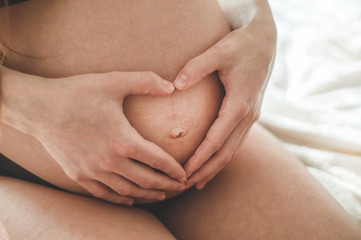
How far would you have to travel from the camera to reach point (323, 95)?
1056 millimetres

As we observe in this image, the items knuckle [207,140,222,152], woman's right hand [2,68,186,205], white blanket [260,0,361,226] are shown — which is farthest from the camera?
white blanket [260,0,361,226]

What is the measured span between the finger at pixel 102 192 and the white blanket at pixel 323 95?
59cm

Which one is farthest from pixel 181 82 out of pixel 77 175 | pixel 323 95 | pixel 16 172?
pixel 323 95

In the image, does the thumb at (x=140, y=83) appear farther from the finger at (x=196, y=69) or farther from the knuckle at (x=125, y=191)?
the knuckle at (x=125, y=191)

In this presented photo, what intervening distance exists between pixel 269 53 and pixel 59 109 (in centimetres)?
46

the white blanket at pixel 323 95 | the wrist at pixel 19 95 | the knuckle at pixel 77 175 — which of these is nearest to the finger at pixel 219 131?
→ the knuckle at pixel 77 175

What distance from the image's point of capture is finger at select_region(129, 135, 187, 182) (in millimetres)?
→ 473

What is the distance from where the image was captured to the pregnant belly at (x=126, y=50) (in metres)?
0.49

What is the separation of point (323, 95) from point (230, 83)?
67cm

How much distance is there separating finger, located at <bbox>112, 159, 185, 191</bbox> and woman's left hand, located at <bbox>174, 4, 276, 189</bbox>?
0.06 m

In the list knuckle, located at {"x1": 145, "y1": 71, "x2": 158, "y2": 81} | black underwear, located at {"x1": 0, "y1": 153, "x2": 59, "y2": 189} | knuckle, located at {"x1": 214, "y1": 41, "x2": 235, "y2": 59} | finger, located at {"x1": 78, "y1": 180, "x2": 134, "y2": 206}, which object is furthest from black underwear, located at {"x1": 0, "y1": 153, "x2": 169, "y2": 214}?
knuckle, located at {"x1": 214, "y1": 41, "x2": 235, "y2": 59}

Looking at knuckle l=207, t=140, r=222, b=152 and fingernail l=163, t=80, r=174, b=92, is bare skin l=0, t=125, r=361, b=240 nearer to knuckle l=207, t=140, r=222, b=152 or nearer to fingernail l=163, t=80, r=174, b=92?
knuckle l=207, t=140, r=222, b=152

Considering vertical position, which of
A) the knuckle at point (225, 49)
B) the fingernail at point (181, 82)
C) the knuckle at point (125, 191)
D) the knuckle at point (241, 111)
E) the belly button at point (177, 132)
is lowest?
the knuckle at point (125, 191)

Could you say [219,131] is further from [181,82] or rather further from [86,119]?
[86,119]
